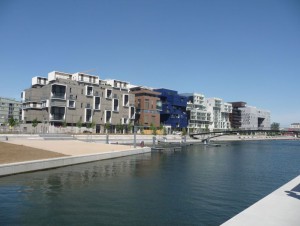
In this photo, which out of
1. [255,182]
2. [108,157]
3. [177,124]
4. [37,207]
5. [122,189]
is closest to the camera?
[37,207]

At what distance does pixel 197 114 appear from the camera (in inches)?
6708

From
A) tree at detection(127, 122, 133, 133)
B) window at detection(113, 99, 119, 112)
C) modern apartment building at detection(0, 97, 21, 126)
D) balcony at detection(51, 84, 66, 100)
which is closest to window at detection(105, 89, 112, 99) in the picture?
window at detection(113, 99, 119, 112)

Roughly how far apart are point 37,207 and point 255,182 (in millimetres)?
22084

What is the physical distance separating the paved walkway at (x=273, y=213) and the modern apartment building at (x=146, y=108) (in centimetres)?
10860

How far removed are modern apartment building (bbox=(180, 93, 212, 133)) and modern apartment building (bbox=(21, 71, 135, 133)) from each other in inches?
2205

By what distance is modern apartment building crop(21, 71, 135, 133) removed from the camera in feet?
318

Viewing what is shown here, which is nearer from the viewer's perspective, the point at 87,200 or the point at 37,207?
the point at 37,207

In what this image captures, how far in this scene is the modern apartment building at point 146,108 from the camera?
127 meters

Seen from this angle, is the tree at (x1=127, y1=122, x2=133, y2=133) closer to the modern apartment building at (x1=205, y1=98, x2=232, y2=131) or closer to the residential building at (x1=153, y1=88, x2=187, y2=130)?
the residential building at (x1=153, y1=88, x2=187, y2=130)

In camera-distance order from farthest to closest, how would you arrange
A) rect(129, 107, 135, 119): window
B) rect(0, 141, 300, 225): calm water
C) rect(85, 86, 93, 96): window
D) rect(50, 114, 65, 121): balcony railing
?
rect(129, 107, 135, 119): window
rect(85, 86, 93, 96): window
rect(50, 114, 65, 121): balcony railing
rect(0, 141, 300, 225): calm water

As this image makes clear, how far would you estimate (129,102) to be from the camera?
11869 centimetres

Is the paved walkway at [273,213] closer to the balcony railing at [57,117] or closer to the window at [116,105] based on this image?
the balcony railing at [57,117]

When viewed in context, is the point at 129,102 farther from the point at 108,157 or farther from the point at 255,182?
the point at 255,182

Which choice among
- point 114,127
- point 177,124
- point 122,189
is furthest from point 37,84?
point 122,189
